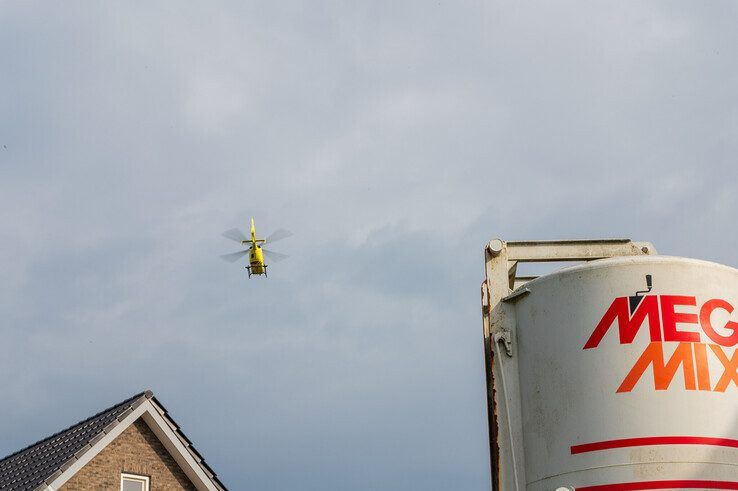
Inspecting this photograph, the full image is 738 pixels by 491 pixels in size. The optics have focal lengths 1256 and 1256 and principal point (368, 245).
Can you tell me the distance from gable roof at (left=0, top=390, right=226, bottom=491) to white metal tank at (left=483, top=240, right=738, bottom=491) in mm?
12582

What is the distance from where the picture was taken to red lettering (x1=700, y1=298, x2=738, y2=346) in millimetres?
11977

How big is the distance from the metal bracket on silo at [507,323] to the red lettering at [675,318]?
1265mm

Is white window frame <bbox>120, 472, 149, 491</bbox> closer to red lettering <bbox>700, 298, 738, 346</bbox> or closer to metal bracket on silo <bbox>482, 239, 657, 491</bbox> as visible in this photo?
metal bracket on silo <bbox>482, 239, 657, 491</bbox>

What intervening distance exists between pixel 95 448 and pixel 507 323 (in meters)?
12.8

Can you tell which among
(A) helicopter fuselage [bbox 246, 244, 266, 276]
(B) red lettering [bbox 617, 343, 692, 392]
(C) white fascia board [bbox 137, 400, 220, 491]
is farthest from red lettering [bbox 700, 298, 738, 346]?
(A) helicopter fuselage [bbox 246, 244, 266, 276]

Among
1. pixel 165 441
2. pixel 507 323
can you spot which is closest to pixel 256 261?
pixel 165 441

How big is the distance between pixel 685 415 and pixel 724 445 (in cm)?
46

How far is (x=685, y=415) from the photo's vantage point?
38.0 ft

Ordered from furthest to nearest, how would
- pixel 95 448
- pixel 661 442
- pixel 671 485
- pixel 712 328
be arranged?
pixel 95 448, pixel 712 328, pixel 661 442, pixel 671 485

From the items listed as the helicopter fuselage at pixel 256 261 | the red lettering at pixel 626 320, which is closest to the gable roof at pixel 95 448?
the red lettering at pixel 626 320

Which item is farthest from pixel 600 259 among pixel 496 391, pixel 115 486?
pixel 115 486

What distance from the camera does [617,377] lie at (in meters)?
11.8

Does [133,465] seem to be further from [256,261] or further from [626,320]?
[256,261]

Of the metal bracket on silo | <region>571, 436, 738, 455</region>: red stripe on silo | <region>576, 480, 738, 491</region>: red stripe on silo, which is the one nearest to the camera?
<region>576, 480, 738, 491</region>: red stripe on silo
